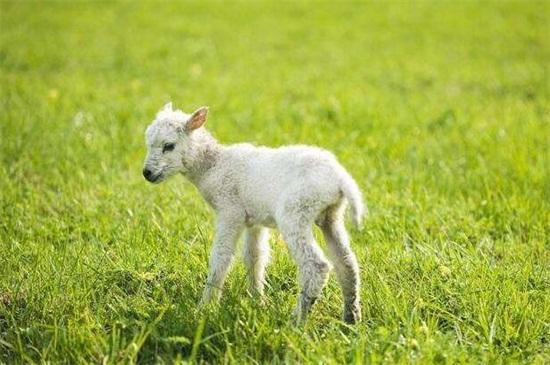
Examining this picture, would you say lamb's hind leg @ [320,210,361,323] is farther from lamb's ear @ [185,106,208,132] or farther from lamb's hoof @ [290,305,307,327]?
lamb's ear @ [185,106,208,132]

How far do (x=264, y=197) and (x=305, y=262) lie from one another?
601mm

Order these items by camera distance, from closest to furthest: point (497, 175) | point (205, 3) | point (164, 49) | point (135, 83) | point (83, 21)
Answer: point (497, 175), point (135, 83), point (164, 49), point (83, 21), point (205, 3)

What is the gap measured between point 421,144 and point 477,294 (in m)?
4.21

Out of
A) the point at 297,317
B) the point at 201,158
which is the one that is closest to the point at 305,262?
the point at 297,317

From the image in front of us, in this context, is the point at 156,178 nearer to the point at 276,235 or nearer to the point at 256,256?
the point at 256,256

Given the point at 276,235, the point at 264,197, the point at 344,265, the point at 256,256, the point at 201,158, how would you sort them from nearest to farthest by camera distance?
the point at 344,265 < the point at 264,197 < the point at 256,256 < the point at 201,158 < the point at 276,235

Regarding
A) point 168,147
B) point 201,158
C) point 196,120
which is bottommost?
point 201,158

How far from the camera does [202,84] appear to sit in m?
12.3

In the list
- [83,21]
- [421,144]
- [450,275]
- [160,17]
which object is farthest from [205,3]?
[450,275]

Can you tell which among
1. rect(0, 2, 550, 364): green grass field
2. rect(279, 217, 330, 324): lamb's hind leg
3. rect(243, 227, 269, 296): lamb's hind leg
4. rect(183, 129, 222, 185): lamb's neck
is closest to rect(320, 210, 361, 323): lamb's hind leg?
rect(0, 2, 550, 364): green grass field

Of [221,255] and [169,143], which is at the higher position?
[169,143]

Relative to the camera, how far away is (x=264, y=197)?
478 cm

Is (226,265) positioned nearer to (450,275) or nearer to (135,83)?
(450,275)

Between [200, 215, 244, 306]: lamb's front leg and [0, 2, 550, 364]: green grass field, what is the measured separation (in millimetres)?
130
